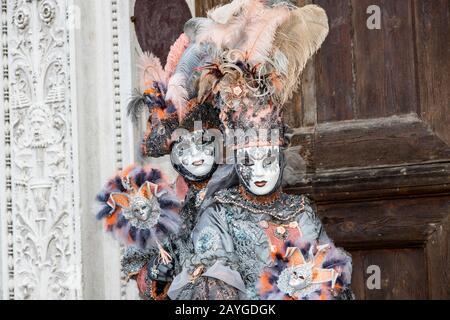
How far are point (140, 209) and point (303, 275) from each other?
62 cm

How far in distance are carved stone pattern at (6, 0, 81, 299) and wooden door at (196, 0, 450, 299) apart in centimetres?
85

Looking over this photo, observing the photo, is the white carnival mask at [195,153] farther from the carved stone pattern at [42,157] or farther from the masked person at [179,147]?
the carved stone pattern at [42,157]

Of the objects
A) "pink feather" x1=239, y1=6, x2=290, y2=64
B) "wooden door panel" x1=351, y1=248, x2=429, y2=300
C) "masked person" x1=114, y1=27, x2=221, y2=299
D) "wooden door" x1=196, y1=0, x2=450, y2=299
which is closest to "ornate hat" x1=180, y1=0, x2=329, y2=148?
"pink feather" x1=239, y1=6, x2=290, y2=64

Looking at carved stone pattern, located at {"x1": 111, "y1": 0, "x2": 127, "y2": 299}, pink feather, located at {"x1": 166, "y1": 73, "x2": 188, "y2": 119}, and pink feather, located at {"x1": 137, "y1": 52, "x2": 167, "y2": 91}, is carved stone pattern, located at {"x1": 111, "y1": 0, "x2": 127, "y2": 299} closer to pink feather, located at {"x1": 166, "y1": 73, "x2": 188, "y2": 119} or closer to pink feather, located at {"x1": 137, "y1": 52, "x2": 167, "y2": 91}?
pink feather, located at {"x1": 137, "y1": 52, "x2": 167, "y2": 91}

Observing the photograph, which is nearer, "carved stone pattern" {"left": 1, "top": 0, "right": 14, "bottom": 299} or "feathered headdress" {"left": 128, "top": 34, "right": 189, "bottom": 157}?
"feathered headdress" {"left": 128, "top": 34, "right": 189, "bottom": 157}

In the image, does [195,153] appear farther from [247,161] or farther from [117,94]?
[117,94]

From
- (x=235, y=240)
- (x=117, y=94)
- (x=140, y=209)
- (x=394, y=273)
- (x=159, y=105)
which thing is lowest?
(x=394, y=273)

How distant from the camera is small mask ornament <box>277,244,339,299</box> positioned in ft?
13.5

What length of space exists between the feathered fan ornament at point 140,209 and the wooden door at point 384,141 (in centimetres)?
45

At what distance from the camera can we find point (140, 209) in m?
4.47

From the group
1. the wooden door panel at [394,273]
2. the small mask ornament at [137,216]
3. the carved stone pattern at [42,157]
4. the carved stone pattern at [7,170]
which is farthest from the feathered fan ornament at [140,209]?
the carved stone pattern at [7,170]

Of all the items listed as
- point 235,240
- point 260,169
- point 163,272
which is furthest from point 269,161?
A: point 163,272

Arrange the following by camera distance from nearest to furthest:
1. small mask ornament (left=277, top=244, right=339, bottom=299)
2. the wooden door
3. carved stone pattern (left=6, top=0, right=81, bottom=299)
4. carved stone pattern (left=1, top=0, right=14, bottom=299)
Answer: small mask ornament (left=277, top=244, right=339, bottom=299)
the wooden door
carved stone pattern (left=6, top=0, right=81, bottom=299)
carved stone pattern (left=1, top=0, right=14, bottom=299)

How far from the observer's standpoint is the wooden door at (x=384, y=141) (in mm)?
4793
